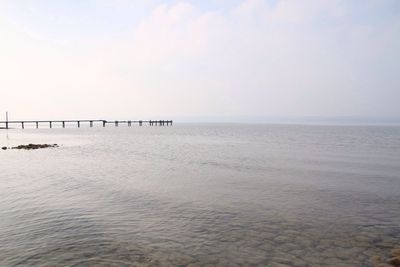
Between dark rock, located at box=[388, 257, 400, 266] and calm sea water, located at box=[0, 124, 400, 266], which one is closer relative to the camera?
dark rock, located at box=[388, 257, 400, 266]

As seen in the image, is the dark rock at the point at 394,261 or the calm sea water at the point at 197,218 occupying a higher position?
the dark rock at the point at 394,261

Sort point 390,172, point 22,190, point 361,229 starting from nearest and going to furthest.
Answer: point 361,229, point 22,190, point 390,172

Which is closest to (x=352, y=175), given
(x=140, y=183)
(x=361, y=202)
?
(x=361, y=202)

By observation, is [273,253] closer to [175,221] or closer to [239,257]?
[239,257]

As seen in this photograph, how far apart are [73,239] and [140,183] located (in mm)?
9598

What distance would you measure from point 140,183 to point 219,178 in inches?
218

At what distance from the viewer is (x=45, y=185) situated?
1800 cm

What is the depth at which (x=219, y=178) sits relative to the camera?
68.5ft

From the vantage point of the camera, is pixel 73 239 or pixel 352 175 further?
pixel 352 175

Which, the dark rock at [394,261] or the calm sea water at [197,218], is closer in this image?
the dark rock at [394,261]

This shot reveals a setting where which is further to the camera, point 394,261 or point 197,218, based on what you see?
point 197,218

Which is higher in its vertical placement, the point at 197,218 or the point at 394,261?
the point at 394,261

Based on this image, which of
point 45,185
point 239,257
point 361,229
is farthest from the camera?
point 45,185

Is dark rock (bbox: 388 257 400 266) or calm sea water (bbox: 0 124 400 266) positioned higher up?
dark rock (bbox: 388 257 400 266)
